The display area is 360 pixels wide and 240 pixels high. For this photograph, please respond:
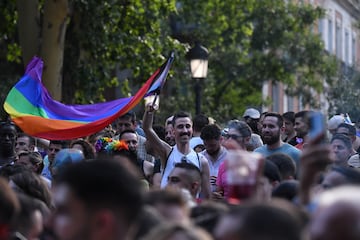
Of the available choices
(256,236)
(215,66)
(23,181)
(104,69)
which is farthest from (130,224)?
(215,66)

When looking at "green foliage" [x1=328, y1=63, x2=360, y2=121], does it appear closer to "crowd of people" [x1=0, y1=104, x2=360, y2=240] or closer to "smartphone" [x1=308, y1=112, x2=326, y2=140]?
"crowd of people" [x1=0, y1=104, x2=360, y2=240]

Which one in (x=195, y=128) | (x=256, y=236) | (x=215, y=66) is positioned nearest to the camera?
(x=256, y=236)

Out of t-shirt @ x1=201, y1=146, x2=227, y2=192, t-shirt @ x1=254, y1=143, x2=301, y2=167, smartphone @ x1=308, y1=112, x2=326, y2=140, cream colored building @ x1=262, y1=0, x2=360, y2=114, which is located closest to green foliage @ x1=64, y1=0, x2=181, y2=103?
t-shirt @ x1=201, y1=146, x2=227, y2=192

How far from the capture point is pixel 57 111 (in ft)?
45.0

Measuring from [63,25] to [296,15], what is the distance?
43.4 ft

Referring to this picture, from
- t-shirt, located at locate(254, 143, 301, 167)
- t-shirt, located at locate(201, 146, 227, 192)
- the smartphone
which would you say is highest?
the smartphone

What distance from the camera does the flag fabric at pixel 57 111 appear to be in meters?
12.7

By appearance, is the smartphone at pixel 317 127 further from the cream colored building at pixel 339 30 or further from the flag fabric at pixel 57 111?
the cream colored building at pixel 339 30

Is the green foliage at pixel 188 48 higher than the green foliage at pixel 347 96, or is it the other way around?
the green foliage at pixel 188 48

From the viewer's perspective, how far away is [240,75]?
32.2 metres

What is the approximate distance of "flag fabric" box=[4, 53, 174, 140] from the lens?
12.7 metres

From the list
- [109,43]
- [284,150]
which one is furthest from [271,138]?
[109,43]

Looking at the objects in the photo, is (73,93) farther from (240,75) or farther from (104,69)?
(240,75)

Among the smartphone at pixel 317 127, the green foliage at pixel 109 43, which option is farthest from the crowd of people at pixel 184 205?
the green foliage at pixel 109 43
